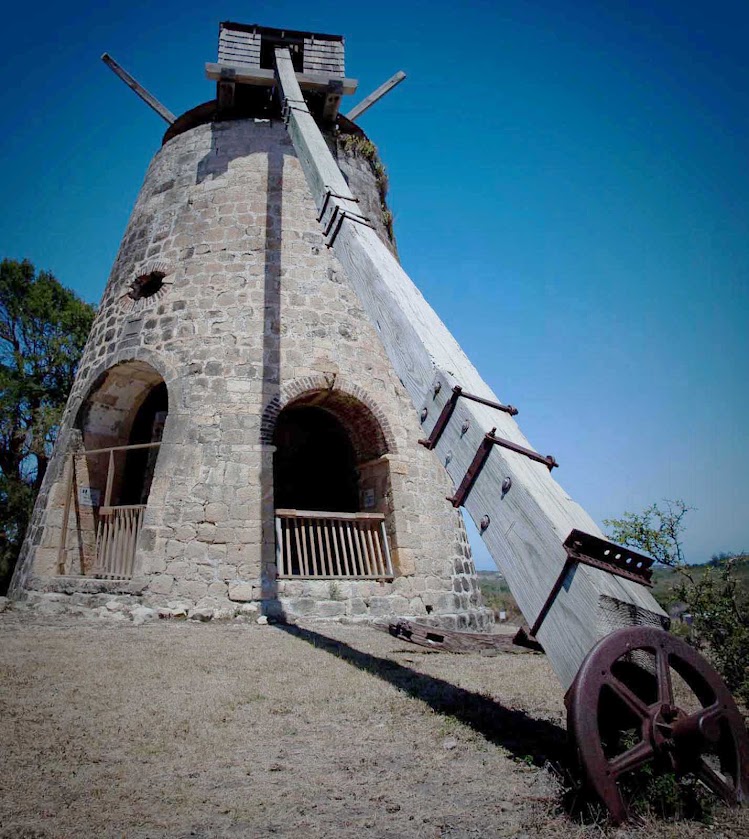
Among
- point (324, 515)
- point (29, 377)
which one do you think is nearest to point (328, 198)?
point (324, 515)

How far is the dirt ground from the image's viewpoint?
2088 millimetres

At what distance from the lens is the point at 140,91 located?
10883mm

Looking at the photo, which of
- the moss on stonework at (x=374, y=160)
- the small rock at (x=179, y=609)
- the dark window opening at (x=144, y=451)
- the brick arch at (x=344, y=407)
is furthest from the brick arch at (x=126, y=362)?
the moss on stonework at (x=374, y=160)

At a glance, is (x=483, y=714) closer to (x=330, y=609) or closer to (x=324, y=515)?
(x=330, y=609)

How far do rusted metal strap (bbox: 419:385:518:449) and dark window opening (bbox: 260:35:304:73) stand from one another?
9.53 metres

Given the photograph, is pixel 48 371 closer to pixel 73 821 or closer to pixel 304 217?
pixel 304 217

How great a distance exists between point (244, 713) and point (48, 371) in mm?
14030

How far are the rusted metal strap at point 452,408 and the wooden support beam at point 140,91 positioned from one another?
10.6 meters

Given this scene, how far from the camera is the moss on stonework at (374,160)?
35.4ft

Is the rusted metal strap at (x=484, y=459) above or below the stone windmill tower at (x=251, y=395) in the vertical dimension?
below

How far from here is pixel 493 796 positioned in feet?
7.54

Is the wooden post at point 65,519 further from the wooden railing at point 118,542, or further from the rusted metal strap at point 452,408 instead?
the rusted metal strap at point 452,408

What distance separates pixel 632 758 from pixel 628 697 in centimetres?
18

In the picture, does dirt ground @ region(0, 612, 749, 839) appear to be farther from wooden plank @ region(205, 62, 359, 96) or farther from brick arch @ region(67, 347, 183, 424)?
wooden plank @ region(205, 62, 359, 96)
